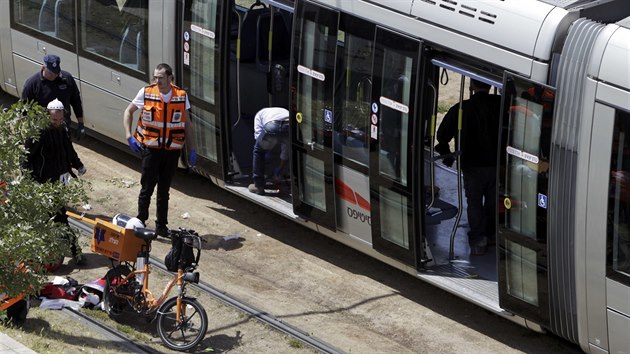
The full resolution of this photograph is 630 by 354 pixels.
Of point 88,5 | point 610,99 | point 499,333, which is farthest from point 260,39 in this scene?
point 610,99

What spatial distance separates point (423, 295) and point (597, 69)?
10.5 ft

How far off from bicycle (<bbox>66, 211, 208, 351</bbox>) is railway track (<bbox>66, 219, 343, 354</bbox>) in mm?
253

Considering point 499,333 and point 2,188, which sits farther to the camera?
point 499,333

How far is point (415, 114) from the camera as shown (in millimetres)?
10680

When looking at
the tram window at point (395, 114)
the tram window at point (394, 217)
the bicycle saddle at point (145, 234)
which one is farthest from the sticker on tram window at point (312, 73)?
the bicycle saddle at point (145, 234)

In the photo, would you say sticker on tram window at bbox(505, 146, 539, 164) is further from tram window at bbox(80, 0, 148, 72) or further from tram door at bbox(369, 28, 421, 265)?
tram window at bbox(80, 0, 148, 72)

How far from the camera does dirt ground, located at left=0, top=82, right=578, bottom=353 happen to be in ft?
35.3

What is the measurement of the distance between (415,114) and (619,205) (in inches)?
78.3

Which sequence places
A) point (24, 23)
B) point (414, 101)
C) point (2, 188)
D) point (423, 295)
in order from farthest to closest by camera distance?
point (24, 23) < point (423, 295) < point (414, 101) < point (2, 188)

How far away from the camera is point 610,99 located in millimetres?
9305

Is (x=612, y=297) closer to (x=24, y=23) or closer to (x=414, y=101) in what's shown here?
(x=414, y=101)

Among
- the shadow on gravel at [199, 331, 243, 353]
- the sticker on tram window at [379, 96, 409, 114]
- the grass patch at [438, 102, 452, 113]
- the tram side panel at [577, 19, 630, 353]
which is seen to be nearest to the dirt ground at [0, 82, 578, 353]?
the shadow on gravel at [199, 331, 243, 353]

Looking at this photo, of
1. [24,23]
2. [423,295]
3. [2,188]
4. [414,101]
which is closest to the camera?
[2,188]

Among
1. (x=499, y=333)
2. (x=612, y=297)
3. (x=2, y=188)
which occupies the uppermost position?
(x=2, y=188)
